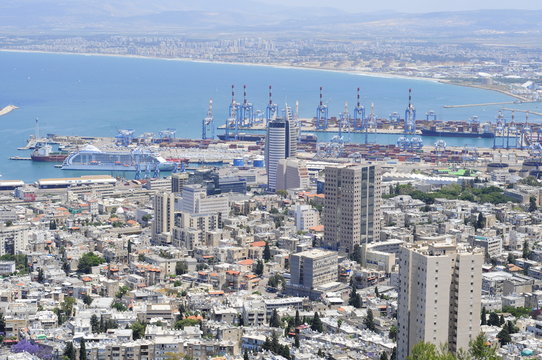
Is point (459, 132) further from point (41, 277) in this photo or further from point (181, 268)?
point (41, 277)

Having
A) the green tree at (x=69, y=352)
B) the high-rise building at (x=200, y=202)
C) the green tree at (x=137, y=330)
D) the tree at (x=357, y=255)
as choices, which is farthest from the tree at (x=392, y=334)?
the high-rise building at (x=200, y=202)

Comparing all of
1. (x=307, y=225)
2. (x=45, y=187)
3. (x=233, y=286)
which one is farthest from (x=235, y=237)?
(x=45, y=187)

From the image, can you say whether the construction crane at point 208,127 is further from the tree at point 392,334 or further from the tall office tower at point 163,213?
the tree at point 392,334

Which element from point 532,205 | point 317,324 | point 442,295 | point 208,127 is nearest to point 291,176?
point 532,205

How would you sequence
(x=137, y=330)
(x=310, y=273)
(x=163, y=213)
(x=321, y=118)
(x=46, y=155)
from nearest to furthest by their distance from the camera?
(x=137, y=330) < (x=310, y=273) < (x=163, y=213) < (x=46, y=155) < (x=321, y=118)

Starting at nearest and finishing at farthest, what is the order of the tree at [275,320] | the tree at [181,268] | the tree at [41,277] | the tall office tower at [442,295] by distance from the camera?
the tall office tower at [442,295] → the tree at [275,320] → the tree at [41,277] → the tree at [181,268]

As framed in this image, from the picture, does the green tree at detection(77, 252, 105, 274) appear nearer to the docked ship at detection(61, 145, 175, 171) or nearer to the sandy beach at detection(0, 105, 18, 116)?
the docked ship at detection(61, 145, 175, 171)

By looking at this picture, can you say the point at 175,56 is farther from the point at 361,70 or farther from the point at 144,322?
the point at 144,322
